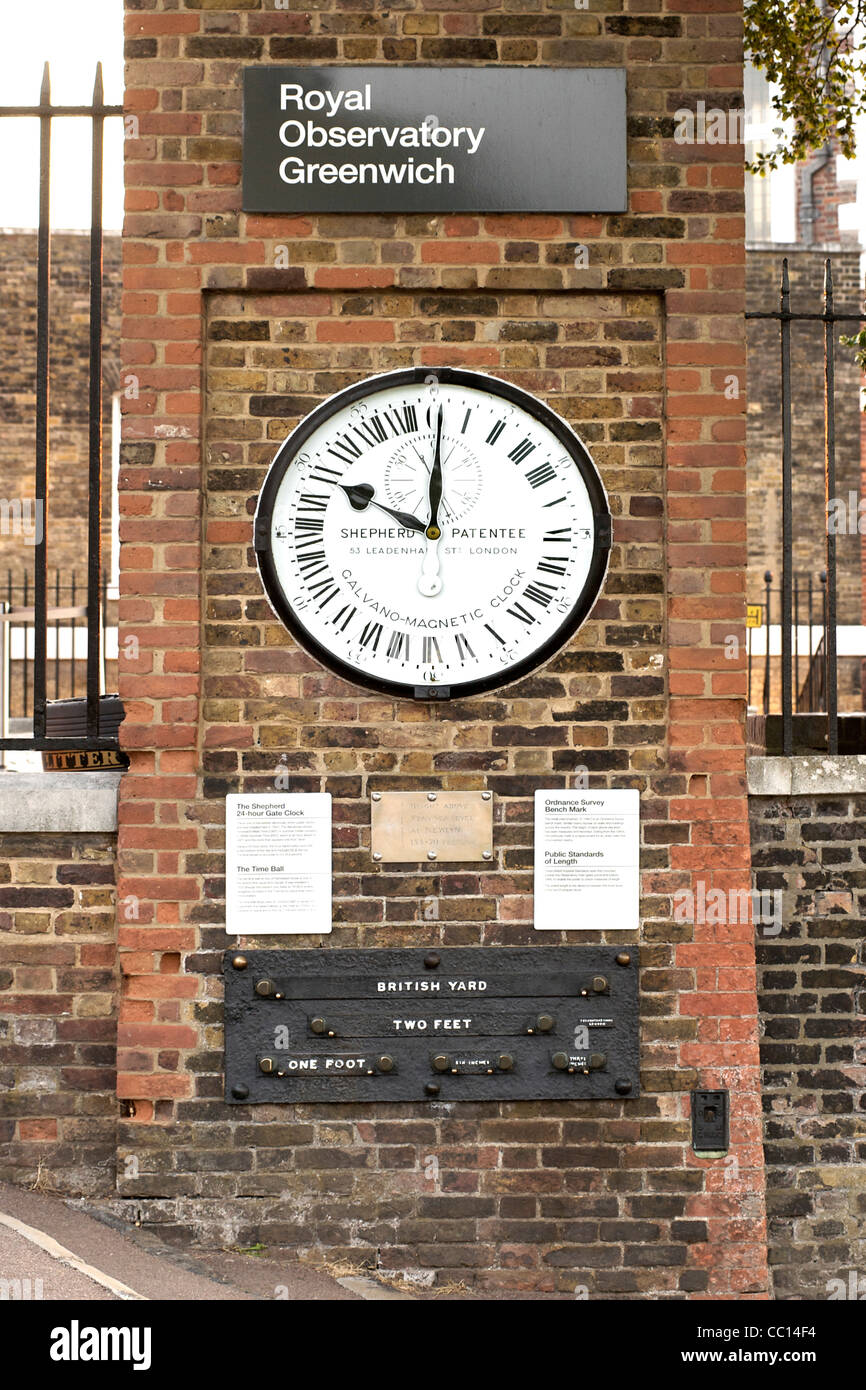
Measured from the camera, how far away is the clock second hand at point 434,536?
388 cm

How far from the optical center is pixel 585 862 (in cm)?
388

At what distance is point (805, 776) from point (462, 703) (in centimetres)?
124

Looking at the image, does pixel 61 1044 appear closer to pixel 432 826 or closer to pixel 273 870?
pixel 273 870

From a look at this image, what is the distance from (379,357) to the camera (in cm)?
391

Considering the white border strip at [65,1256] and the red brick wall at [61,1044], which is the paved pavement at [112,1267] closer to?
the white border strip at [65,1256]

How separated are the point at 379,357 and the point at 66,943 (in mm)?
2163

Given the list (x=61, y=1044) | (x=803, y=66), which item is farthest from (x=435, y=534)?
(x=803, y=66)

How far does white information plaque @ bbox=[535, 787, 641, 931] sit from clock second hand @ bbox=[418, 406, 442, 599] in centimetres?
75

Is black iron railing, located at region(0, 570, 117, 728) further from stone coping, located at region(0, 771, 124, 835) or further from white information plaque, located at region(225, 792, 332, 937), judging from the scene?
white information plaque, located at region(225, 792, 332, 937)

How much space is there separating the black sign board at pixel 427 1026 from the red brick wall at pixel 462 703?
3.0 inches

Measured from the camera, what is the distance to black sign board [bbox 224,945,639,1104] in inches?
151

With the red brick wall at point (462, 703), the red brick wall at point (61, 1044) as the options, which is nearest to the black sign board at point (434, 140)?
the red brick wall at point (462, 703)

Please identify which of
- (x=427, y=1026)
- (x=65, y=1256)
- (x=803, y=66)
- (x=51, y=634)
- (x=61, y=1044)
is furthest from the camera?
(x=51, y=634)

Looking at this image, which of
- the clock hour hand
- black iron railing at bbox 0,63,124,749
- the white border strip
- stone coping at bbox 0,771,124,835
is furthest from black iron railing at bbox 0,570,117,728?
the white border strip
